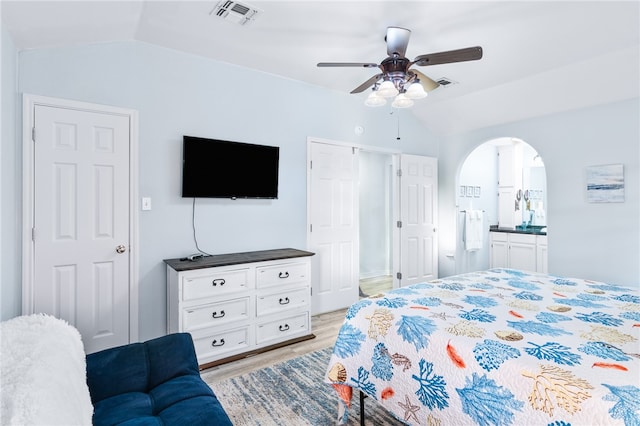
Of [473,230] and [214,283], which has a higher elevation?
[473,230]

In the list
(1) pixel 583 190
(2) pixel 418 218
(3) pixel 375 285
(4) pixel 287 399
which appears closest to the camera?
(4) pixel 287 399

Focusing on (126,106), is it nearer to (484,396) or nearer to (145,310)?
(145,310)

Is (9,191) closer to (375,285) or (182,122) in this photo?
(182,122)

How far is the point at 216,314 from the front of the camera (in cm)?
274

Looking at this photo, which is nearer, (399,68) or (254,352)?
(399,68)

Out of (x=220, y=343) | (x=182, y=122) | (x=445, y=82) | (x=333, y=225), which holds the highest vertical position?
(x=445, y=82)

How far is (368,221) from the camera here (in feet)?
19.6

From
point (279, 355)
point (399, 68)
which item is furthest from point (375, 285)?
point (399, 68)

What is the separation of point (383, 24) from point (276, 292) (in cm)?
241

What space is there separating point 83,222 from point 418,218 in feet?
13.1

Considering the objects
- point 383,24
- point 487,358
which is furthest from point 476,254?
point 487,358

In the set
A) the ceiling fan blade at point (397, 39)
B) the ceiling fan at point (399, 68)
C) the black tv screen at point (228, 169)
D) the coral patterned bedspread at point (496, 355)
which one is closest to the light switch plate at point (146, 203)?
the black tv screen at point (228, 169)

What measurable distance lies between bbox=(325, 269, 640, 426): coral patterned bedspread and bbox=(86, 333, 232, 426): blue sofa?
29.4 inches

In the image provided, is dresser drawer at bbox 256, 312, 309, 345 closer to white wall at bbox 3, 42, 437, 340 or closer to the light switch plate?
white wall at bbox 3, 42, 437, 340
